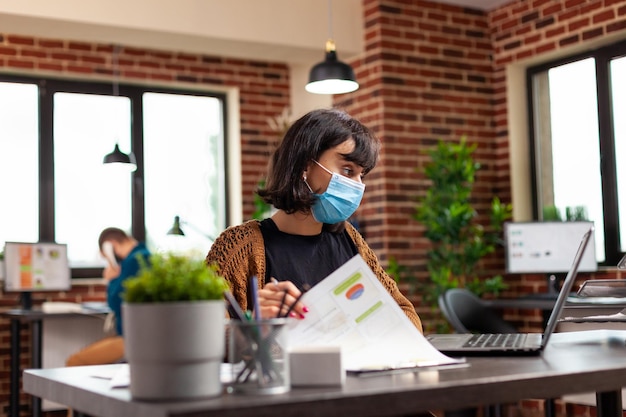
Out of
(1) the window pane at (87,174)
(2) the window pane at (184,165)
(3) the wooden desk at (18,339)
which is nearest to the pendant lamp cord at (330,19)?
(2) the window pane at (184,165)

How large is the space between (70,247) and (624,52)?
413 cm

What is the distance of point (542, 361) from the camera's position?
1.46m

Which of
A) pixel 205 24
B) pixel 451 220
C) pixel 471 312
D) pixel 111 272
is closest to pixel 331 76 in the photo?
pixel 205 24

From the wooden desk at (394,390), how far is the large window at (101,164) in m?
5.05

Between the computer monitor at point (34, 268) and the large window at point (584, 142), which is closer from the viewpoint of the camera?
the large window at point (584, 142)

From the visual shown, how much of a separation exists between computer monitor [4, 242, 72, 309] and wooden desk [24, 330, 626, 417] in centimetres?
460

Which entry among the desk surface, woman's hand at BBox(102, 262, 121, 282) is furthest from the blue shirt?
woman's hand at BBox(102, 262, 121, 282)

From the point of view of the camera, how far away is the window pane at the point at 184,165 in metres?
6.77

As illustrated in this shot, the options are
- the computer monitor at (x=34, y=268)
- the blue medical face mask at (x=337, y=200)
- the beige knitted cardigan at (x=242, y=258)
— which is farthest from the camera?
the computer monitor at (x=34, y=268)

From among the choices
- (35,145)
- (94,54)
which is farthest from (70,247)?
(94,54)

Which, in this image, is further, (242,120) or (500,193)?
(242,120)

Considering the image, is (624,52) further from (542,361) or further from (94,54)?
(542,361)

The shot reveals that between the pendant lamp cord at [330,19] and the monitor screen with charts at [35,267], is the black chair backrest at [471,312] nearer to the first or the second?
the pendant lamp cord at [330,19]

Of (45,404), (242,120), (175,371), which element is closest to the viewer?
(175,371)
